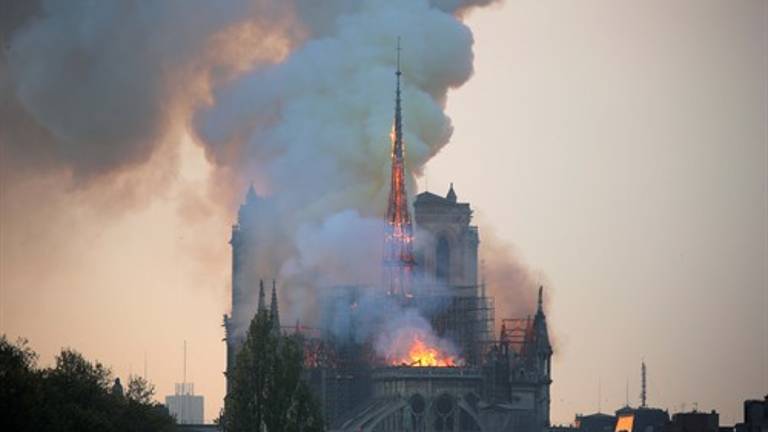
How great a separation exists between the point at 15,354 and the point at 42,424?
8.76 metres

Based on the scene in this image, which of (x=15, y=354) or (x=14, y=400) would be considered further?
(x=15, y=354)

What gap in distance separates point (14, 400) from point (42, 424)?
7.35 meters

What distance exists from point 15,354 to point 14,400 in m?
15.1

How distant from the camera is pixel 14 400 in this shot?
18325cm

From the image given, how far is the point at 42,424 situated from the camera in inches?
7495

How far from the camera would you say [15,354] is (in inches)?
7800
